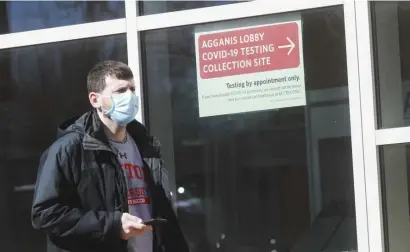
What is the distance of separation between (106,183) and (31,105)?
244cm

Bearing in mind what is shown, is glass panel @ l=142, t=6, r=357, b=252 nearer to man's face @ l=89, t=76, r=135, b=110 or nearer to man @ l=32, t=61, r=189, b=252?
man @ l=32, t=61, r=189, b=252

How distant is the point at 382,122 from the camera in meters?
5.16

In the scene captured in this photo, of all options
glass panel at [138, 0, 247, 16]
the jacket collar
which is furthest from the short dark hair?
glass panel at [138, 0, 247, 16]

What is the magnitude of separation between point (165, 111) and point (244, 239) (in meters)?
0.98

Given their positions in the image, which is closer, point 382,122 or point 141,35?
point 382,122

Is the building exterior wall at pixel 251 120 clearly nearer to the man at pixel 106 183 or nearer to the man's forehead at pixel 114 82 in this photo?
the man at pixel 106 183

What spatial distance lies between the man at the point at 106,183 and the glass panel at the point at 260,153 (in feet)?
4.53

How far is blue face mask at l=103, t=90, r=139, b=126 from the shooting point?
393cm

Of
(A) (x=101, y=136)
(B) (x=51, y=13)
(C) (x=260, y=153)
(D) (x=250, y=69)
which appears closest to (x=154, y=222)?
(A) (x=101, y=136)

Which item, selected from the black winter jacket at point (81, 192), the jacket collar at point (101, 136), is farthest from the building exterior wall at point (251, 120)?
the black winter jacket at point (81, 192)

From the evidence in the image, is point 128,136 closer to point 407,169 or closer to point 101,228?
point 101,228

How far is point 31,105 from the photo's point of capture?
20.0ft

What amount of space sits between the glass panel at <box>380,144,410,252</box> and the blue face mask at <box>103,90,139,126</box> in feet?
5.96

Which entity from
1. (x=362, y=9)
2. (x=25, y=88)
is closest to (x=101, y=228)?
(x=362, y=9)
